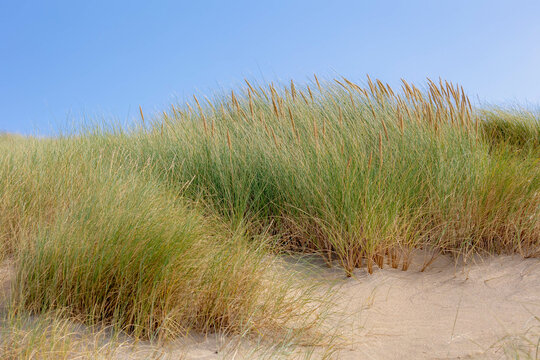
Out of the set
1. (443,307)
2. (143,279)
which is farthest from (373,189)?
(143,279)

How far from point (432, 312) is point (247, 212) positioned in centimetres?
144

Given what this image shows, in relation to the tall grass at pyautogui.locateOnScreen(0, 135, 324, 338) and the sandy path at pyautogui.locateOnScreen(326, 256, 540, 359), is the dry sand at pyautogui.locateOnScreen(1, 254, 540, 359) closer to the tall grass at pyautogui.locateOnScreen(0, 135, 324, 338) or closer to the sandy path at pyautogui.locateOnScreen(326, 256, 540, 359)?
the sandy path at pyautogui.locateOnScreen(326, 256, 540, 359)

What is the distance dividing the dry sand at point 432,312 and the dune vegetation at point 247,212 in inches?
4.4

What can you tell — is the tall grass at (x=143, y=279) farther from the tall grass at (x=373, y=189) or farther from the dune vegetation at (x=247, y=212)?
the tall grass at (x=373, y=189)

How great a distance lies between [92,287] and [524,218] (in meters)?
2.78

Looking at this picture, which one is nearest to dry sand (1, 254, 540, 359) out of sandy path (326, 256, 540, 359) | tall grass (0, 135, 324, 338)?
sandy path (326, 256, 540, 359)

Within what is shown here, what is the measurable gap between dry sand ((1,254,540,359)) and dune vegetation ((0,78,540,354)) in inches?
4.4

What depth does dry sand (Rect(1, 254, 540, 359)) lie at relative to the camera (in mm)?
2049

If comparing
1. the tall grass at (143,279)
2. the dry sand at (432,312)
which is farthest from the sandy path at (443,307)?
the tall grass at (143,279)

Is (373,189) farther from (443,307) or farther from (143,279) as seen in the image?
(143,279)

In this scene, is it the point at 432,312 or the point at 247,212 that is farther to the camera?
the point at 247,212

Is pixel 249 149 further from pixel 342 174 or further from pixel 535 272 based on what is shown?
pixel 535 272

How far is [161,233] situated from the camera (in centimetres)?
217

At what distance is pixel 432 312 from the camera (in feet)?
8.38
